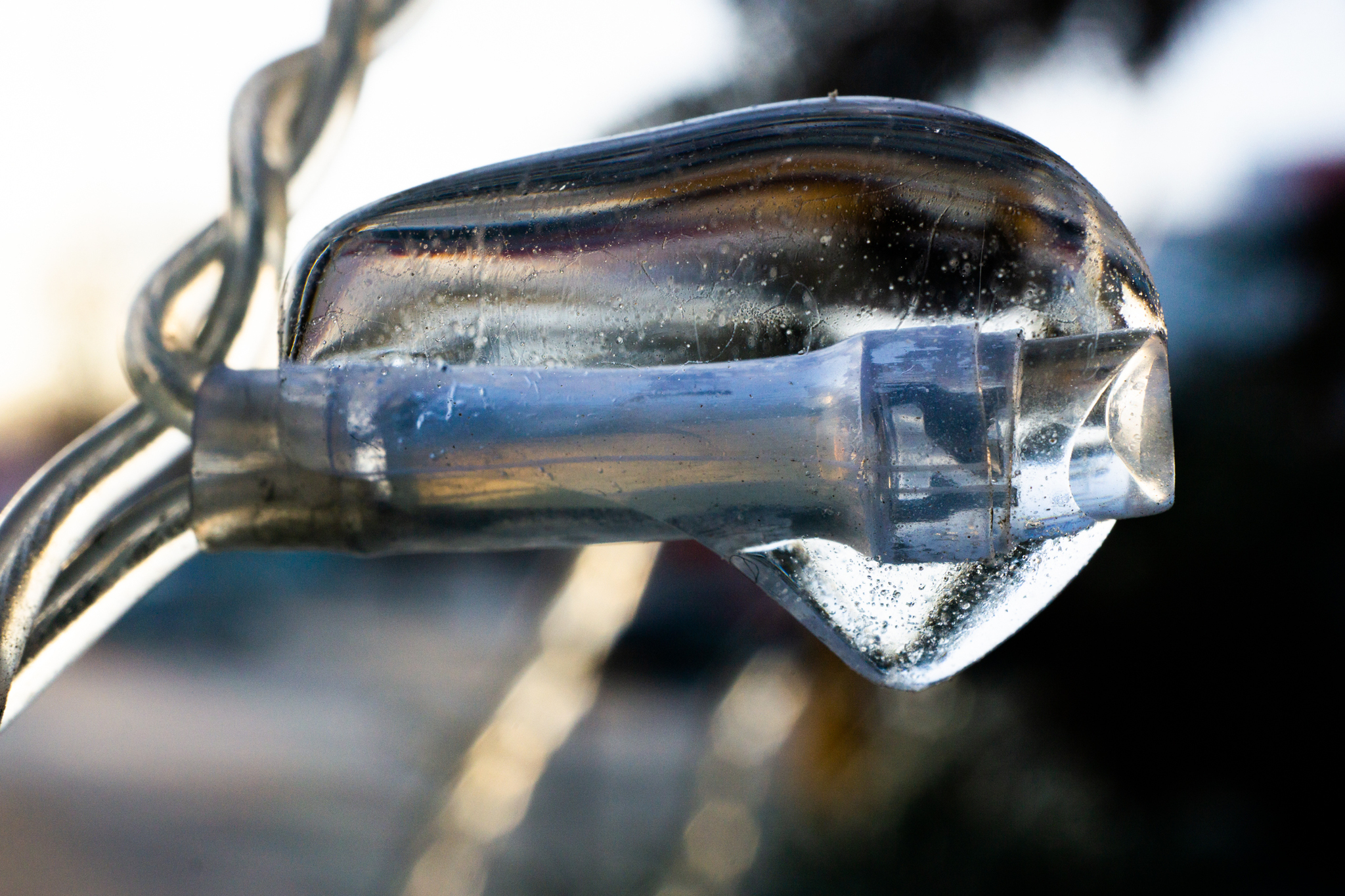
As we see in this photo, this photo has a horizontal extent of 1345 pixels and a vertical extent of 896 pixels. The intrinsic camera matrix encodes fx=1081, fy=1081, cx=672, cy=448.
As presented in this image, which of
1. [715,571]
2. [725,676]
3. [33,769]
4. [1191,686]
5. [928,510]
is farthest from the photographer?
[715,571]

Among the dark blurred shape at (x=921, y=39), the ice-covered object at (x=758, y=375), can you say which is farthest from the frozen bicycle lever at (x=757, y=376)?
the dark blurred shape at (x=921, y=39)

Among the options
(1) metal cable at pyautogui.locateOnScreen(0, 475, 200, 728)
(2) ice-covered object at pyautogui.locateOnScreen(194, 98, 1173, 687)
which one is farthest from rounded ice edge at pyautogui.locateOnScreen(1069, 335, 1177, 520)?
(1) metal cable at pyautogui.locateOnScreen(0, 475, 200, 728)

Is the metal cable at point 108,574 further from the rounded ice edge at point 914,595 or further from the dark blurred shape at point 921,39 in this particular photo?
the dark blurred shape at point 921,39

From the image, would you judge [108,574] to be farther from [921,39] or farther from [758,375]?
[921,39]

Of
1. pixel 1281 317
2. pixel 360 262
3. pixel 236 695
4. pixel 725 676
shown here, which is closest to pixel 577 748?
pixel 725 676

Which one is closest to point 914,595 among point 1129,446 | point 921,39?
point 1129,446

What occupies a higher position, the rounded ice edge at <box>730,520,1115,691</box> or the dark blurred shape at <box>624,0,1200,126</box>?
the rounded ice edge at <box>730,520,1115,691</box>

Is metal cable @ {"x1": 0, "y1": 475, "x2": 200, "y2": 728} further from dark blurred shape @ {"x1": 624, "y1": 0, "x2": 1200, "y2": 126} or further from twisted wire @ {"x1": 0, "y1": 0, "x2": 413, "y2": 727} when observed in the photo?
dark blurred shape @ {"x1": 624, "y1": 0, "x2": 1200, "y2": 126}

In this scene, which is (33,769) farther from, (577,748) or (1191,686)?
(1191,686)
